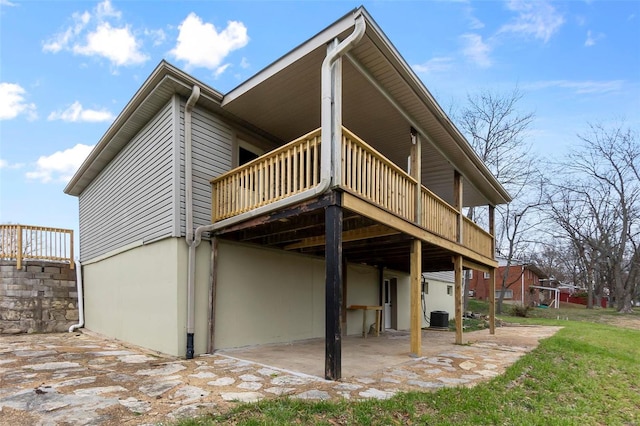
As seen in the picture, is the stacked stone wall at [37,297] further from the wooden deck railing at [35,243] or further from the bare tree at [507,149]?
the bare tree at [507,149]

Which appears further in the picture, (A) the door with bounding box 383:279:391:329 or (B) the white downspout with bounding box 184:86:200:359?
(A) the door with bounding box 383:279:391:329

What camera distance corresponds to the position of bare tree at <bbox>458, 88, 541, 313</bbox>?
22.2m

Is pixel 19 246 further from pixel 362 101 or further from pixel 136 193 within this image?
pixel 362 101

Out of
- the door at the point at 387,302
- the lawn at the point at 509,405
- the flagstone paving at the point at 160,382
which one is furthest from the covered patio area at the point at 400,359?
the door at the point at 387,302

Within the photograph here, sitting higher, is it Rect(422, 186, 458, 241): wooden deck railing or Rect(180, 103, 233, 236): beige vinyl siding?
Rect(180, 103, 233, 236): beige vinyl siding

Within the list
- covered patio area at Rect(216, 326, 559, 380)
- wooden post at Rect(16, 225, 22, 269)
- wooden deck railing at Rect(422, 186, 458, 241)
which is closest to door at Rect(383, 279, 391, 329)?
covered patio area at Rect(216, 326, 559, 380)

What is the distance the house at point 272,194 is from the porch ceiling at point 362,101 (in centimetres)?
3

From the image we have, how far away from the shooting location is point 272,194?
6.02 meters

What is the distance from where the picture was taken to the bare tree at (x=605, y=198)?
80.5ft

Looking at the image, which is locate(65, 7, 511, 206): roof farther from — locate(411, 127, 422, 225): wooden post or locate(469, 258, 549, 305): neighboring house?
locate(469, 258, 549, 305): neighboring house

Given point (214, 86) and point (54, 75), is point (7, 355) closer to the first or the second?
point (214, 86)

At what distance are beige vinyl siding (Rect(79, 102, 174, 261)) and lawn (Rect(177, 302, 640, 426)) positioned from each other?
166 inches

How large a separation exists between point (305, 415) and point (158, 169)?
216 inches

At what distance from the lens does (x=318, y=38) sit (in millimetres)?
5270
